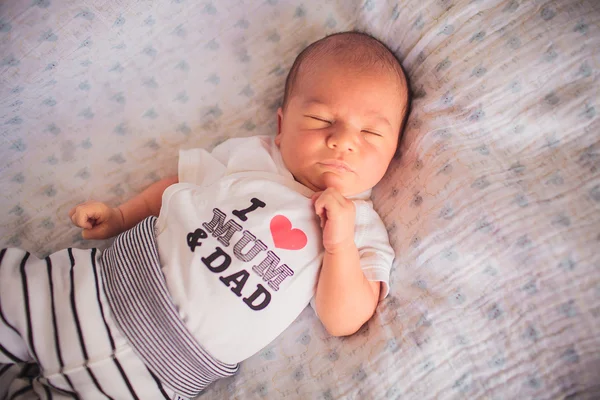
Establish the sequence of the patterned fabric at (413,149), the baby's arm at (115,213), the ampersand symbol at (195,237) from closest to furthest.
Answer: the patterned fabric at (413,149) → the ampersand symbol at (195,237) → the baby's arm at (115,213)

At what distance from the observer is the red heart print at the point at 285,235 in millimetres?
963

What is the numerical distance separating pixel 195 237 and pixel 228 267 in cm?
11

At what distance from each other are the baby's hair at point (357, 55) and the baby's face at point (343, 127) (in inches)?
1.2

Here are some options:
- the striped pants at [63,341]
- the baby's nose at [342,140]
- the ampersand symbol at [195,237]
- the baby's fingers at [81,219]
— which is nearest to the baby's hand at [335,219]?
the baby's nose at [342,140]

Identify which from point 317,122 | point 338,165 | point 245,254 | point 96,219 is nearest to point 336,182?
point 338,165

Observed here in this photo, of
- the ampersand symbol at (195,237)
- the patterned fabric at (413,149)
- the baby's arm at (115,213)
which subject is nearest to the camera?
the patterned fabric at (413,149)

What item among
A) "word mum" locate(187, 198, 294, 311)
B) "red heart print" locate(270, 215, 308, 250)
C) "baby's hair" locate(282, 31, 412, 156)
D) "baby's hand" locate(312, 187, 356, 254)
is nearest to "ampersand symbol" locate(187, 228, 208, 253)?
"word mum" locate(187, 198, 294, 311)

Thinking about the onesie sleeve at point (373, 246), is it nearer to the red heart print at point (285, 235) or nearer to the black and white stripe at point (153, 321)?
the red heart print at point (285, 235)

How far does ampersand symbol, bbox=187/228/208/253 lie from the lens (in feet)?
3.13

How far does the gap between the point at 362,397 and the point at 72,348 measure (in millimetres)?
634

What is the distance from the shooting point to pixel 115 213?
3.66ft

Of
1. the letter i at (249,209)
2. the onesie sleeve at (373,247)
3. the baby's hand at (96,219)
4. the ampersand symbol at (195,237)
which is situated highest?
the baby's hand at (96,219)

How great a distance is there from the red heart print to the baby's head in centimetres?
14

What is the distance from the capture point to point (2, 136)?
1181 mm
